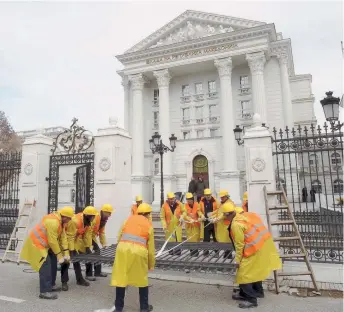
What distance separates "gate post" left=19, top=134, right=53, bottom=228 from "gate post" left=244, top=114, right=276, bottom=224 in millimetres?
6613

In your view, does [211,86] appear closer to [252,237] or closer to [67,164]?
[67,164]

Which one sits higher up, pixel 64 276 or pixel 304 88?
pixel 304 88

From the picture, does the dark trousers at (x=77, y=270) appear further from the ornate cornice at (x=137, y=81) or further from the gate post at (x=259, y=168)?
the ornate cornice at (x=137, y=81)

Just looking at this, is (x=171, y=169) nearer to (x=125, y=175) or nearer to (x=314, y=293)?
(x=125, y=175)

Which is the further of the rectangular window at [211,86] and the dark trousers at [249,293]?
the rectangular window at [211,86]

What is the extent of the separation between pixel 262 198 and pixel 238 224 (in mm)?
2569

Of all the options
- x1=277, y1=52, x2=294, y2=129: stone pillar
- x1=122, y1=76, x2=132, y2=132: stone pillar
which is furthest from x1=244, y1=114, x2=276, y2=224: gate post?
x1=122, y1=76, x2=132, y2=132: stone pillar

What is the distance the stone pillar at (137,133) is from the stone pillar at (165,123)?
188 centimetres

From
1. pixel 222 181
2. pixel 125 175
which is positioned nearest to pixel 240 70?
pixel 222 181

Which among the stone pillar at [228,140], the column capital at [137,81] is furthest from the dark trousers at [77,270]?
the column capital at [137,81]

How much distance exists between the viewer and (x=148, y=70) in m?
30.6

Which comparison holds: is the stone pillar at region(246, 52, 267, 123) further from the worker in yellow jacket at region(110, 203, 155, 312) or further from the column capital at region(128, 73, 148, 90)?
the worker in yellow jacket at region(110, 203, 155, 312)

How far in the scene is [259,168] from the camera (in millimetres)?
7355

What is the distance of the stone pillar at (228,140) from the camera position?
1001 inches
